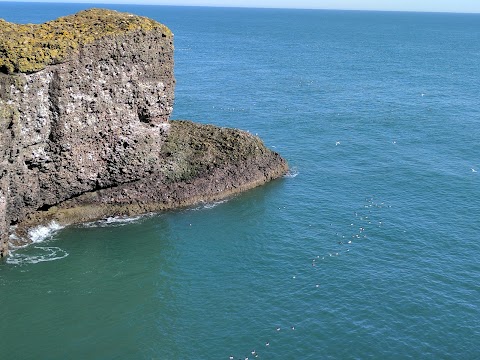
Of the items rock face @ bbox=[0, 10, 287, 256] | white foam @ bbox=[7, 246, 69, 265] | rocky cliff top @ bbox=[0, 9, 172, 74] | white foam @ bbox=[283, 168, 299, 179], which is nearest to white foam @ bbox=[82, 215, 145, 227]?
rock face @ bbox=[0, 10, 287, 256]

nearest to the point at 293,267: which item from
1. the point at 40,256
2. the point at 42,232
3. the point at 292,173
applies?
the point at 40,256

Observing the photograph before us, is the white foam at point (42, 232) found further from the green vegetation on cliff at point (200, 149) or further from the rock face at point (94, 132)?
the green vegetation on cliff at point (200, 149)

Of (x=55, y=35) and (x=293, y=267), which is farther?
(x=55, y=35)

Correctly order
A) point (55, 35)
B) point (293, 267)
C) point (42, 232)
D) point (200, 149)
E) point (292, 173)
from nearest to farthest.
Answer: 1. point (293, 267)
2. point (55, 35)
3. point (42, 232)
4. point (200, 149)
5. point (292, 173)

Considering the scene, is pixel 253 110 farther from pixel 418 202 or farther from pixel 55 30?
pixel 55 30

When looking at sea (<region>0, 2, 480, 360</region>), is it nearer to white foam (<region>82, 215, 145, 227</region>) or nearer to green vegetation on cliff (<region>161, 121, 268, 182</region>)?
white foam (<region>82, 215, 145, 227</region>)

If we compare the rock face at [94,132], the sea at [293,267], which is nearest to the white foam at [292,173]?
the sea at [293,267]

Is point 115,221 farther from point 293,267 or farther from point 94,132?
point 293,267
